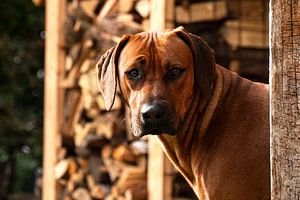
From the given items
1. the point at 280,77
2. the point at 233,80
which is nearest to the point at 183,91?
the point at 233,80

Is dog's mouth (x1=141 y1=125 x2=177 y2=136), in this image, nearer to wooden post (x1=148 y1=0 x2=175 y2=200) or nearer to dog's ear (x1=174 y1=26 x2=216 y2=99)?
dog's ear (x1=174 y1=26 x2=216 y2=99)

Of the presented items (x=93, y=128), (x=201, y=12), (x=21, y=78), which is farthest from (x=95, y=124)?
(x=21, y=78)

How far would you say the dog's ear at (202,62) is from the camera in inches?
131

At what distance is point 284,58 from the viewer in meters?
2.44

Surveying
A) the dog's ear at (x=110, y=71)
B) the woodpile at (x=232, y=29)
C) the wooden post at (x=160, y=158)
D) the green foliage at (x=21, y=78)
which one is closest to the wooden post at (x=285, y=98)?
the dog's ear at (x=110, y=71)

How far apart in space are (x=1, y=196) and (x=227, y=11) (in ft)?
23.8

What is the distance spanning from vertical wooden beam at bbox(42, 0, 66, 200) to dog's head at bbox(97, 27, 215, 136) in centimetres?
348

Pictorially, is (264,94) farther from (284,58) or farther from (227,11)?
(227,11)

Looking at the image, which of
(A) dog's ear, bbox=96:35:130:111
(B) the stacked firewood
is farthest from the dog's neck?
(B) the stacked firewood

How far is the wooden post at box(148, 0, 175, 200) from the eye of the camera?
5492mm

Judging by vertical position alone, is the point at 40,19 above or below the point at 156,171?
above

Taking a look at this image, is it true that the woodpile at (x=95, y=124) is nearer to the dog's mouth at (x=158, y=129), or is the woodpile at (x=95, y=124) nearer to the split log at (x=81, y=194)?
the split log at (x=81, y=194)

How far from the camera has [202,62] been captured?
132 inches

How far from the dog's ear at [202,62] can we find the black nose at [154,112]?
1.00ft
